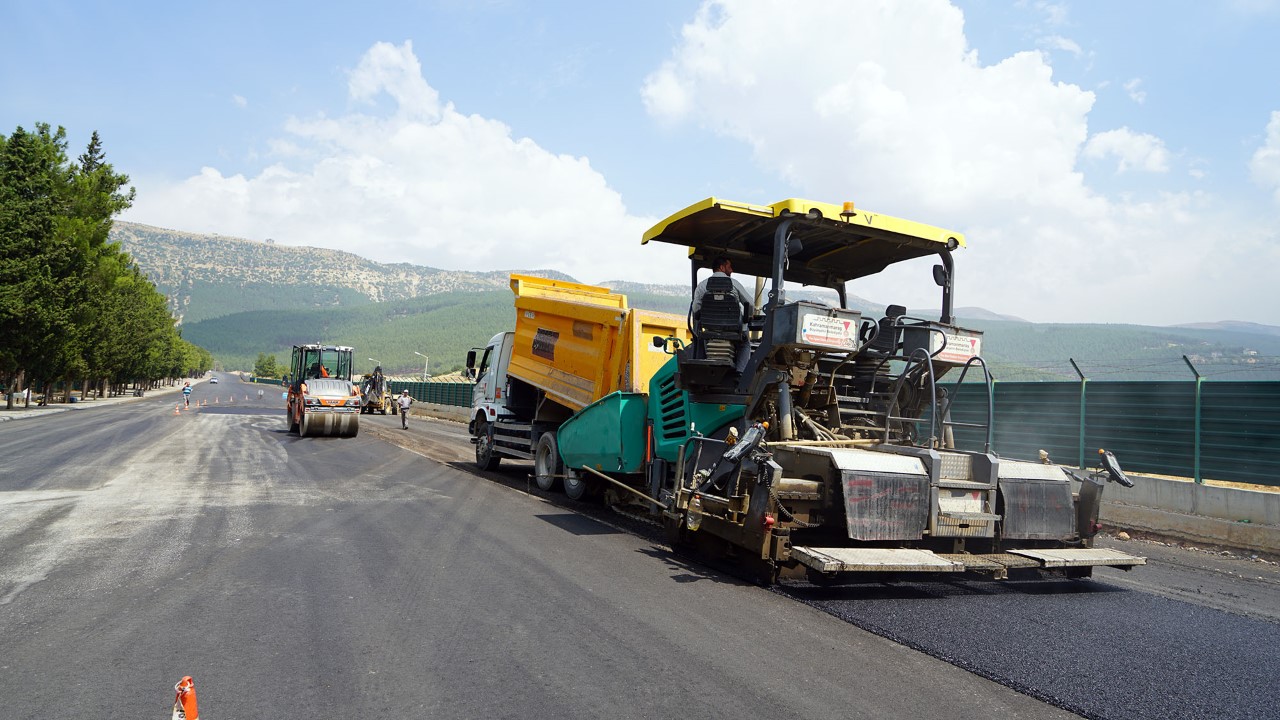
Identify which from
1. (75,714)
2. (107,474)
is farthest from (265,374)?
(75,714)

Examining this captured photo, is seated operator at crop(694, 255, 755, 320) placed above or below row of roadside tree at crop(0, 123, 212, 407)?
below

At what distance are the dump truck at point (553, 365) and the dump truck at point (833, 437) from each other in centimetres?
124

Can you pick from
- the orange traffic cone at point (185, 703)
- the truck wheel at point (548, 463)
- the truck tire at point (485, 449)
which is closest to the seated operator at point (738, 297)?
the truck wheel at point (548, 463)

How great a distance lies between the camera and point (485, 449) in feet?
45.0

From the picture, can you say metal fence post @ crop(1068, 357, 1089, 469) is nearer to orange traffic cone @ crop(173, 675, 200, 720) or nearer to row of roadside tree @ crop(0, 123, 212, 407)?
orange traffic cone @ crop(173, 675, 200, 720)

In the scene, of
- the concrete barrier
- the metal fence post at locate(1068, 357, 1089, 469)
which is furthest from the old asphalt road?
the metal fence post at locate(1068, 357, 1089, 469)

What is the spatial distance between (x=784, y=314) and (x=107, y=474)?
11.1 m

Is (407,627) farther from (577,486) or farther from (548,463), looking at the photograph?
(548,463)

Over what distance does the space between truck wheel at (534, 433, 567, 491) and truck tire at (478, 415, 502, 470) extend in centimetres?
227

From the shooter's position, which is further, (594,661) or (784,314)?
(784,314)

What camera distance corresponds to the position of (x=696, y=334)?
7.02 metres

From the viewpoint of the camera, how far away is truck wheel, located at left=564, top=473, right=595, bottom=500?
1009 centimetres

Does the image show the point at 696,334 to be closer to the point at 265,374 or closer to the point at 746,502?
the point at 746,502

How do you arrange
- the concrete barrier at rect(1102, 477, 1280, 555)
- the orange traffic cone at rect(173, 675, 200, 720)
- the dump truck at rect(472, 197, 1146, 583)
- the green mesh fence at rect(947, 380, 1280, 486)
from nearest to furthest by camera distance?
the orange traffic cone at rect(173, 675, 200, 720)
the dump truck at rect(472, 197, 1146, 583)
the concrete barrier at rect(1102, 477, 1280, 555)
the green mesh fence at rect(947, 380, 1280, 486)
